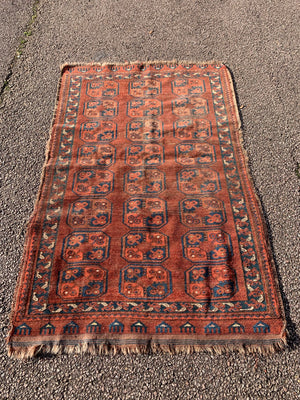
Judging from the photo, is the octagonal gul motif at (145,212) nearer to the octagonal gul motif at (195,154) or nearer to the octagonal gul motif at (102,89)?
the octagonal gul motif at (195,154)

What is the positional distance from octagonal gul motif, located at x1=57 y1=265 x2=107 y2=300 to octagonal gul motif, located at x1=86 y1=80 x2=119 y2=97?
199 centimetres

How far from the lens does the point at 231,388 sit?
2.36 meters

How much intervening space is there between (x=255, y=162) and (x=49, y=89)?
2318 mm

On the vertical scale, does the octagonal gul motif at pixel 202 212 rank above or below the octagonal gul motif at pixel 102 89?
below

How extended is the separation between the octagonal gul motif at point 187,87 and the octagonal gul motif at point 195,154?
74 centimetres

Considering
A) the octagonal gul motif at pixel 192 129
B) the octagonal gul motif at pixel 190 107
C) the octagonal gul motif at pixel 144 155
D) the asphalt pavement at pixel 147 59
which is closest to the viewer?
the asphalt pavement at pixel 147 59

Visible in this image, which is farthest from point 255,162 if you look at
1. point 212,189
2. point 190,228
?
point 190,228

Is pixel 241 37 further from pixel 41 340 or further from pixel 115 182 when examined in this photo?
pixel 41 340

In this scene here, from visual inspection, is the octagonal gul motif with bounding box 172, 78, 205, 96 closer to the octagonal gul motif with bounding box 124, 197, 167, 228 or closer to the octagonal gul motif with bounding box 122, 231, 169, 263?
the octagonal gul motif with bounding box 124, 197, 167, 228

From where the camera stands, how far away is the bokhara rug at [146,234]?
255cm

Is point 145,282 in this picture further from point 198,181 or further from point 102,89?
point 102,89

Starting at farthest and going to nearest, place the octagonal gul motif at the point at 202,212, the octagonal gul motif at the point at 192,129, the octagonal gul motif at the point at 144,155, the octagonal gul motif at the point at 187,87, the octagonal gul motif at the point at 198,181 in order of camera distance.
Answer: the octagonal gul motif at the point at 187,87
the octagonal gul motif at the point at 192,129
the octagonal gul motif at the point at 144,155
the octagonal gul motif at the point at 198,181
the octagonal gul motif at the point at 202,212

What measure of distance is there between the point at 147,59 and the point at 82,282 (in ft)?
9.06

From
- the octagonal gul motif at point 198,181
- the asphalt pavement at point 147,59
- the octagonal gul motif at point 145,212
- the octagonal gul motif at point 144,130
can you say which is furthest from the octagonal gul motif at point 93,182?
the octagonal gul motif at point 198,181
